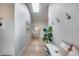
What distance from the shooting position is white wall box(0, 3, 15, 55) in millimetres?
3080

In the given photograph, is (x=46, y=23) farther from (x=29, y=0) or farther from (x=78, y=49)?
(x=29, y=0)

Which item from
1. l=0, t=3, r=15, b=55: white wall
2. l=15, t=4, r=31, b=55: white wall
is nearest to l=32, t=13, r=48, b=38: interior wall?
l=15, t=4, r=31, b=55: white wall

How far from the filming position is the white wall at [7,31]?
3.08 m

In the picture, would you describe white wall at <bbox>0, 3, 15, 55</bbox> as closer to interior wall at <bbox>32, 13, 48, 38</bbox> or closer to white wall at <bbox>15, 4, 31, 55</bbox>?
white wall at <bbox>15, 4, 31, 55</bbox>

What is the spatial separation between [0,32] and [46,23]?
53.5 inches

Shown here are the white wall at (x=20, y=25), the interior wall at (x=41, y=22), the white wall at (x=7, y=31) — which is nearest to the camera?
the white wall at (x=7, y=31)

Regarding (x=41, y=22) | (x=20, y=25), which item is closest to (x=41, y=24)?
(x=41, y=22)

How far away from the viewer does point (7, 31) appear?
10.4 feet

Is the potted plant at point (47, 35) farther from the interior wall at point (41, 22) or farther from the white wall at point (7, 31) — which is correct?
the white wall at point (7, 31)

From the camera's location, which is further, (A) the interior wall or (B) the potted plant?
(B) the potted plant

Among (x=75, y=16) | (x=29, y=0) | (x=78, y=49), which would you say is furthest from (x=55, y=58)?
(x=75, y=16)

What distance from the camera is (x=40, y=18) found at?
11.8 ft

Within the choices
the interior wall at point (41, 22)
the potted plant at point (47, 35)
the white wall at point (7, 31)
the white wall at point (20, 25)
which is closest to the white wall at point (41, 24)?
the interior wall at point (41, 22)

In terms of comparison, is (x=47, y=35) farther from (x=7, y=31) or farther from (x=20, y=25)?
(x=7, y=31)
